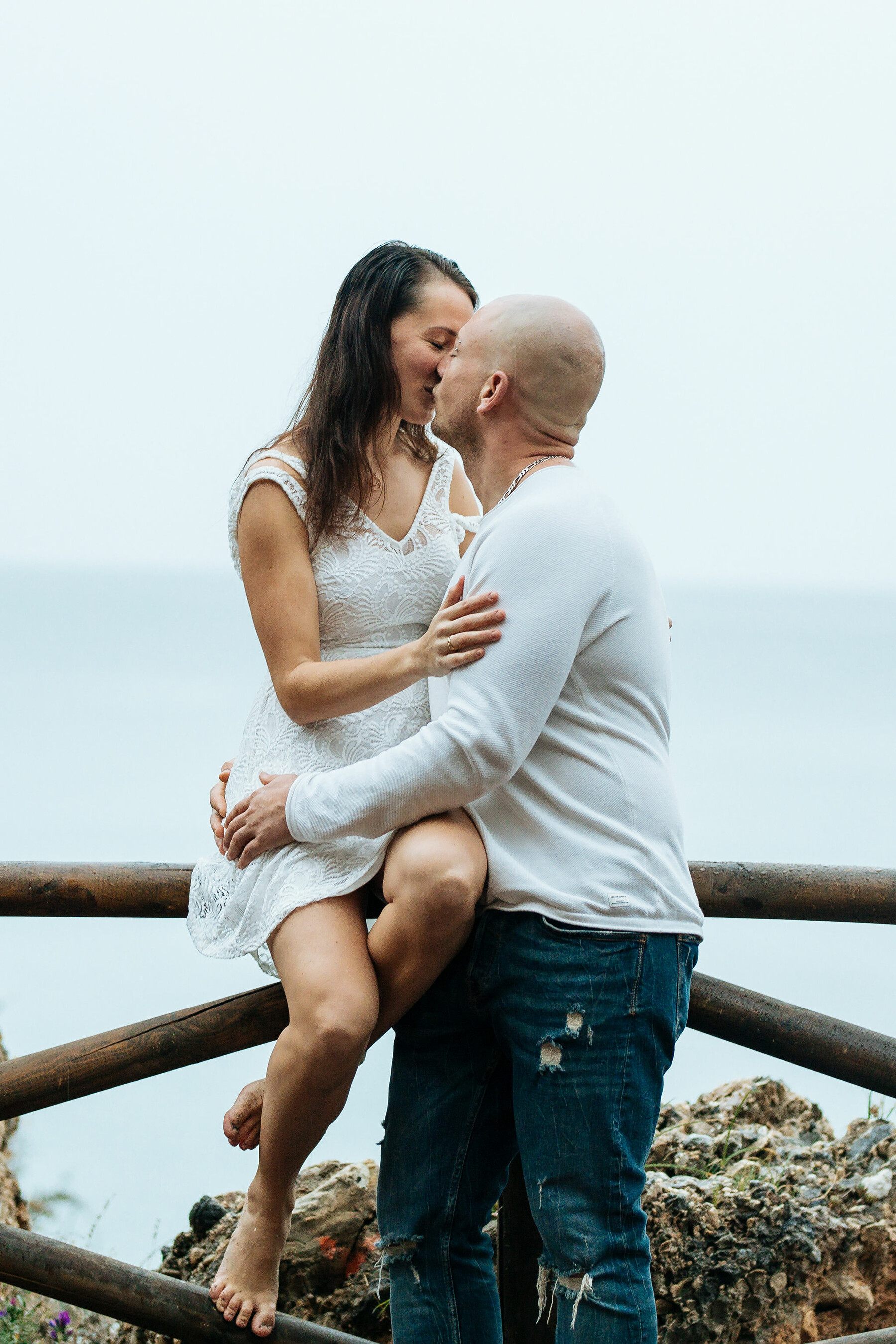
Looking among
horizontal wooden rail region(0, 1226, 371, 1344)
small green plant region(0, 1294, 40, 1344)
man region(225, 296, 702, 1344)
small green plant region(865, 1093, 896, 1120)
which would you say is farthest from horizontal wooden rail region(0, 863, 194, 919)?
small green plant region(865, 1093, 896, 1120)

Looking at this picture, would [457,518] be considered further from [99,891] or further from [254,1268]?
[254,1268]

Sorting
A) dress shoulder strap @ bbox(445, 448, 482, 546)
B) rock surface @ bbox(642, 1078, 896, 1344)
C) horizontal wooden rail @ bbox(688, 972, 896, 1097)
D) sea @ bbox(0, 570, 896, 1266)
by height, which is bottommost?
sea @ bbox(0, 570, 896, 1266)

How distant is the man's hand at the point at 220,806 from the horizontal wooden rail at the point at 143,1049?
0.26 m

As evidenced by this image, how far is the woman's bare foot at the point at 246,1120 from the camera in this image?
1.76 meters

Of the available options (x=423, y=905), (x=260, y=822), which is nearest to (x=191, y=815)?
(x=260, y=822)

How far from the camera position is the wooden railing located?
6.12ft

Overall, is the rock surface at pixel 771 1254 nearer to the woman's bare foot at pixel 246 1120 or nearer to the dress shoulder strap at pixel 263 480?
the woman's bare foot at pixel 246 1120

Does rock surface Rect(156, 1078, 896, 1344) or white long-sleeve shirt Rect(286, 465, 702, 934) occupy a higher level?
white long-sleeve shirt Rect(286, 465, 702, 934)

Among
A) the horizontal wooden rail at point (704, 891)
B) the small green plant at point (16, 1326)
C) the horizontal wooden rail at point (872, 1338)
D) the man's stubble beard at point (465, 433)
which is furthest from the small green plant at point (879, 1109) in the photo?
the small green plant at point (16, 1326)

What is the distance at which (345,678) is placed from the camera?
69.4 inches

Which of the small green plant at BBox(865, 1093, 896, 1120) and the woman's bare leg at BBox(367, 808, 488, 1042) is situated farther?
the small green plant at BBox(865, 1093, 896, 1120)

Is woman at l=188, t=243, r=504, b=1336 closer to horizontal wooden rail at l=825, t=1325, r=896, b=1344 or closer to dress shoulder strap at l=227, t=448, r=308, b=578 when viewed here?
dress shoulder strap at l=227, t=448, r=308, b=578

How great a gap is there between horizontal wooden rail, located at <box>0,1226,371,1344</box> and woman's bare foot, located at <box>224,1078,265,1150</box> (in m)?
0.26

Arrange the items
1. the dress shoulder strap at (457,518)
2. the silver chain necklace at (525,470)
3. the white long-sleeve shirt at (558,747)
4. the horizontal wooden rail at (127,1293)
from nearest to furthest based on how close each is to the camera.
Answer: the white long-sleeve shirt at (558,747) < the silver chain necklace at (525,470) < the horizontal wooden rail at (127,1293) < the dress shoulder strap at (457,518)
